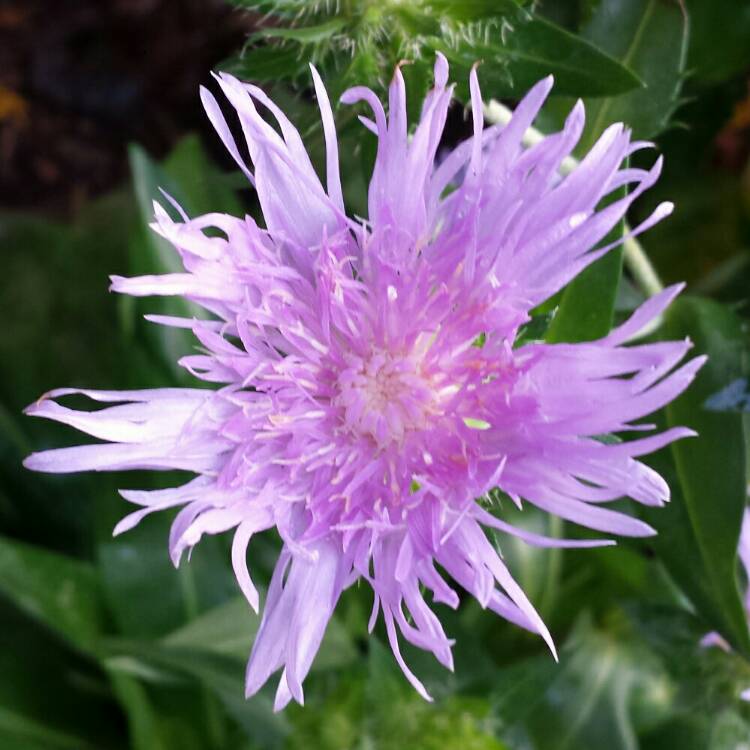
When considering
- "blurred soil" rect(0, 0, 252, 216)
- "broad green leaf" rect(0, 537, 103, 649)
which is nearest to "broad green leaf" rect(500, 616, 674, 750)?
"broad green leaf" rect(0, 537, 103, 649)

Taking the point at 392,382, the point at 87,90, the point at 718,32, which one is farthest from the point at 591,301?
the point at 87,90

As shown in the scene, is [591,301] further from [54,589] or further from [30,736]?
[30,736]

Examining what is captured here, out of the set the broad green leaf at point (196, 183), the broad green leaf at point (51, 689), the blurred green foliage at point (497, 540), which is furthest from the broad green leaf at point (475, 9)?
the broad green leaf at point (51, 689)

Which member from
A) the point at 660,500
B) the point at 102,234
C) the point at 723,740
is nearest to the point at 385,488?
the point at 660,500

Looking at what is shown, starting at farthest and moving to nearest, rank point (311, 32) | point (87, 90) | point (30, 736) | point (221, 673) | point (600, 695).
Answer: point (87, 90)
point (30, 736)
point (600, 695)
point (221, 673)
point (311, 32)

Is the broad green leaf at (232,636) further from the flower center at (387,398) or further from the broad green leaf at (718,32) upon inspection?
the broad green leaf at (718,32)

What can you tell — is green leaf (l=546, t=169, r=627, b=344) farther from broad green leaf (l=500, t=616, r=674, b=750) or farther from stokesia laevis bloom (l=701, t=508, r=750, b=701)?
broad green leaf (l=500, t=616, r=674, b=750)
